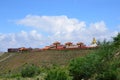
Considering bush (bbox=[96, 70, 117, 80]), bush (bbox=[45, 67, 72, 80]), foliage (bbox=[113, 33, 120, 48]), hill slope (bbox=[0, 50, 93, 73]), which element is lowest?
bush (bbox=[96, 70, 117, 80])

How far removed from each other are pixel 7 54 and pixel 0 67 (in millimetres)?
15963

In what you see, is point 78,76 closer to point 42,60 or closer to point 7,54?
point 42,60

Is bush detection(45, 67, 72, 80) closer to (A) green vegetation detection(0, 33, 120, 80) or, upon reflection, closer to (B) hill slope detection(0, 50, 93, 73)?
(A) green vegetation detection(0, 33, 120, 80)

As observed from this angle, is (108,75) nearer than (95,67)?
Yes

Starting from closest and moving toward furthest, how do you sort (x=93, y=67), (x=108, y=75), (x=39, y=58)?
(x=108, y=75) < (x=93, y=67) < (x=39, y=58)

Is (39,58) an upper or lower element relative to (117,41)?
lower

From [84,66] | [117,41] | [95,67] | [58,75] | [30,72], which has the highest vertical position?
[117,41]

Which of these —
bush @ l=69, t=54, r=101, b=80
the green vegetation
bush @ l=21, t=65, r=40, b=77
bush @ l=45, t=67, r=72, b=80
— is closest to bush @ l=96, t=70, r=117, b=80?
the green vegetation

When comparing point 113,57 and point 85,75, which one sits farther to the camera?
point 113,57

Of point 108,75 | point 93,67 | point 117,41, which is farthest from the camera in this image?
point 117,41

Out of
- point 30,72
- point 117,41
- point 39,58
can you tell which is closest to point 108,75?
point 117,41

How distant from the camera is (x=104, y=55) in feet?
206

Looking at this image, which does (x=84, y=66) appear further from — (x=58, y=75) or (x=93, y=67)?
(x=58, y=75)

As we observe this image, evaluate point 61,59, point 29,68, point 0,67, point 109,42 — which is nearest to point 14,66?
point 0,67
